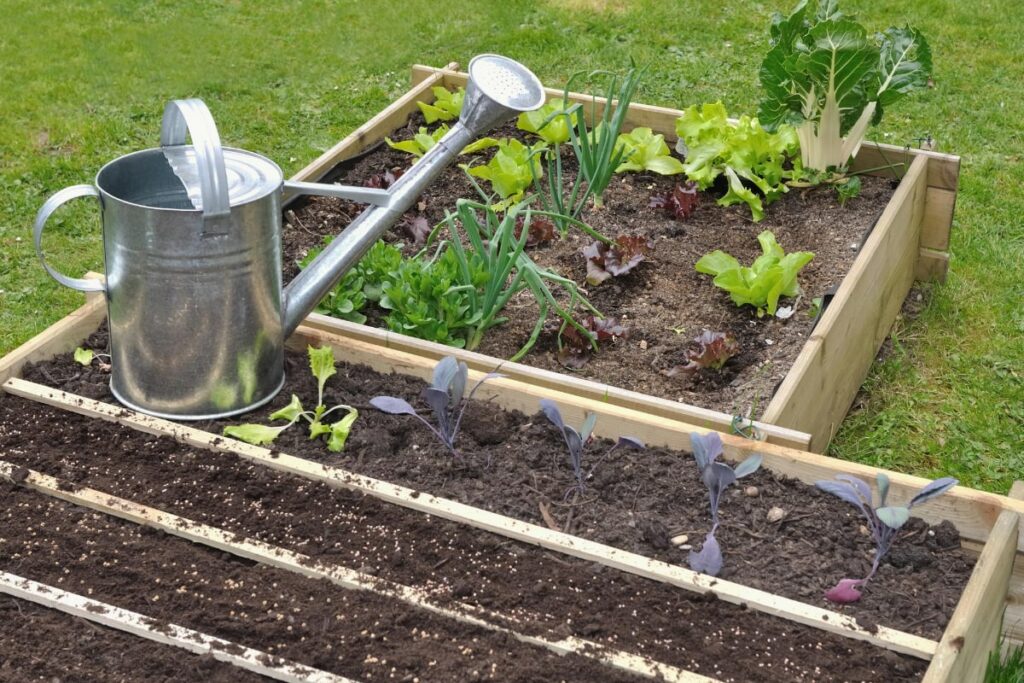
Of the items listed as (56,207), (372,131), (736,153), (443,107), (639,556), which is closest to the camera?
(639,556)

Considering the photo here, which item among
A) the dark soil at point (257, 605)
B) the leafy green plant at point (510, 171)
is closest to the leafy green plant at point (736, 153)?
the leafy green plant at point (510, 171)

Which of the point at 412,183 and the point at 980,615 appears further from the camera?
the point at 412,183

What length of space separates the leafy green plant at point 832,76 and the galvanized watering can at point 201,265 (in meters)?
1.31

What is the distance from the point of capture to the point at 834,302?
308 centimetres

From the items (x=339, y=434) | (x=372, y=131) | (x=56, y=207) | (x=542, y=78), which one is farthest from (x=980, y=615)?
(x=542, y=78)

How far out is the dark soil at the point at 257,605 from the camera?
199 cm

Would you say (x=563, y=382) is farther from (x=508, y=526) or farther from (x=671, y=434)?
(x=508, y=526)

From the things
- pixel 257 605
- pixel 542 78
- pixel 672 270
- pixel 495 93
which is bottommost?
pixel 542 78

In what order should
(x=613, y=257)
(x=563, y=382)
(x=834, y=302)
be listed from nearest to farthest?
(x=563, y=382)
(x=834, y=302)
(x=613, y=257)

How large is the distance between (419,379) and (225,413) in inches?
17.1

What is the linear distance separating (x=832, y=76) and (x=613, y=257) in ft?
2.95

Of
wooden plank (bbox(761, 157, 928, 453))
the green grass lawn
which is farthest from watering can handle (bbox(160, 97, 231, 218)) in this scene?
the green grass lawn

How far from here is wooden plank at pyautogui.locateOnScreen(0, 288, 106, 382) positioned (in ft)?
8.79

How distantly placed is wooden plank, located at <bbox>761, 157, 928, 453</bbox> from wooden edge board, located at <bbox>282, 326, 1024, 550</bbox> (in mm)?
154
